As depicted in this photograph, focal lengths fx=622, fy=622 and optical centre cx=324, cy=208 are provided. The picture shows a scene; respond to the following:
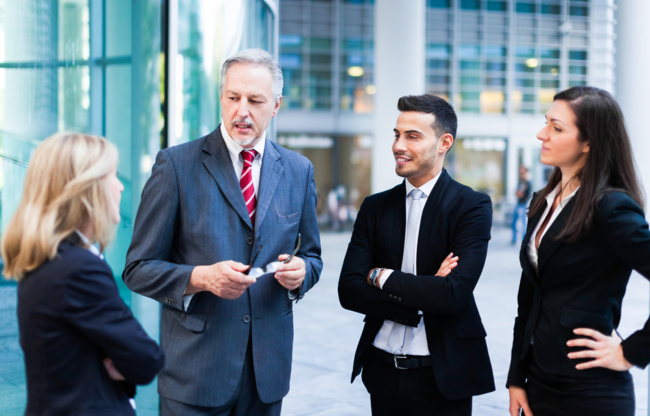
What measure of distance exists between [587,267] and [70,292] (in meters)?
1.64

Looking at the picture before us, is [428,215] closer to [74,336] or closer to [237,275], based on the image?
[237,275]

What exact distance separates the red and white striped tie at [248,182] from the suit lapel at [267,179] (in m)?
0.04

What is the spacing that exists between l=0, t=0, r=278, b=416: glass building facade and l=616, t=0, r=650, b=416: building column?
20.3ft

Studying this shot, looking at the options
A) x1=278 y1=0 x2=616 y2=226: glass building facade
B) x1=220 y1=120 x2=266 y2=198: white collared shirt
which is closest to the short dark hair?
x1=220 y1=120 x2=266 y2=198: white collared shirt

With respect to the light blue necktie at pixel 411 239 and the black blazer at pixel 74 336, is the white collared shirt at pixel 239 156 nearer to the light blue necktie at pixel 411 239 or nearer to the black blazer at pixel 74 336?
the light blue necktie at pixel 411 239

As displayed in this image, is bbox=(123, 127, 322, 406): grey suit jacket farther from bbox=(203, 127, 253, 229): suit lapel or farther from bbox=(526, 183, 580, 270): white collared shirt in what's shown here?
bbox=(526, 183, 580, 270): white collared shirt

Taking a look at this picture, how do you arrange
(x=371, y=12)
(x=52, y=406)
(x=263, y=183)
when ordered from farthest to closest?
(x=371, y=12), (x=263, y=183), (x=52, y=406)

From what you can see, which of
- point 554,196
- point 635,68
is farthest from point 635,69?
point 554,196

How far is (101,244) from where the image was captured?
182 cm

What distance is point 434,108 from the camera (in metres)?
2.56

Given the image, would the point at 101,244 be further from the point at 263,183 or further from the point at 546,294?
the point at 546,294

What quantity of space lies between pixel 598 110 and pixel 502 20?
25.5m

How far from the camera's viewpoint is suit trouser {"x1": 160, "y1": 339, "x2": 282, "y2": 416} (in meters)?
2.26


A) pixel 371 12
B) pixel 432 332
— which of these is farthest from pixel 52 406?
pixel 371 12
